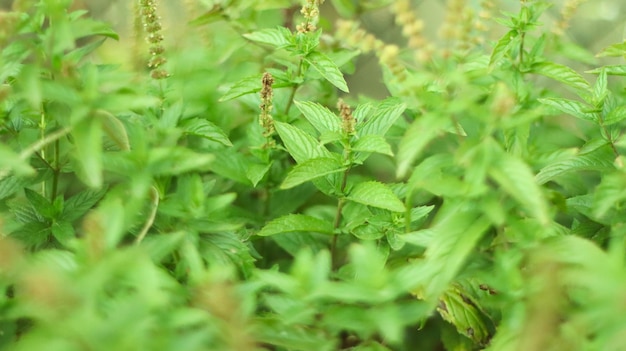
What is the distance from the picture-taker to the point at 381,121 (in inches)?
44.5

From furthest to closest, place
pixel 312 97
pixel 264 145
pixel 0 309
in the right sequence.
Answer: pixel 312 97 < pixel 264 145 < pixel 0 309

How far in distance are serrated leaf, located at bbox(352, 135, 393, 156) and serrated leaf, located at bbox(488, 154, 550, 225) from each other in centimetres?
20

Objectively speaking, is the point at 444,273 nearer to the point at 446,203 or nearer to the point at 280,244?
the point at 446,203

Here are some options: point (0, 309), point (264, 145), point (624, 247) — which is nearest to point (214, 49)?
point (264, 145)

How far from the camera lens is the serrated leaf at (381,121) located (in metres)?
1.12

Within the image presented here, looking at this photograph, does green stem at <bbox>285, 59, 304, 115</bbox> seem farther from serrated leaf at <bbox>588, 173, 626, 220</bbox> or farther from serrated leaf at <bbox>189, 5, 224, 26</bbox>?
serrated leaf at <bbox>588, 173, 626, 220</bbox>

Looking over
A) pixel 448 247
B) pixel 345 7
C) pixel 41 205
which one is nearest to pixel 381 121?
pixel 448 247

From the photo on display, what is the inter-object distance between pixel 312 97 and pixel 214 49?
9.3 inches

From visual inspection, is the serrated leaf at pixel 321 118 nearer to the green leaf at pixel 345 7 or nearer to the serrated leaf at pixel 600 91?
the serrated leaf at pixel 600 91

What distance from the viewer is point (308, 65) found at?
4.09 feet

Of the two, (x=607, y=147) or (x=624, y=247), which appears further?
(x=607, y=147)

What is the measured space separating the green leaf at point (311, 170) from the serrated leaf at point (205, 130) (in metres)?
0.13

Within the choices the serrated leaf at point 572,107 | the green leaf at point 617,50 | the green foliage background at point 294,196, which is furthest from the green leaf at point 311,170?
the green leaf at point 617,50

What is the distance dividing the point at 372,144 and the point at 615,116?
1.17 feet
